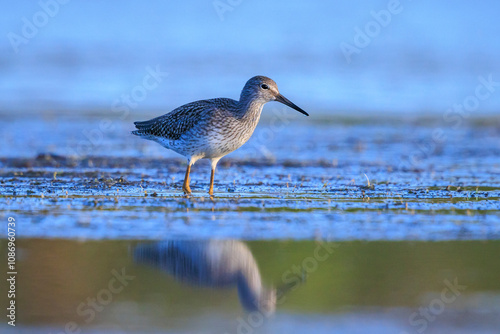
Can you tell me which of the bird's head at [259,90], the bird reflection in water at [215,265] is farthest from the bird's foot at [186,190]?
the bird reflection in water at [215,265]

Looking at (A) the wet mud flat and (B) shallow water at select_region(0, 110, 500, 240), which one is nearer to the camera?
(A) the wet mud flat

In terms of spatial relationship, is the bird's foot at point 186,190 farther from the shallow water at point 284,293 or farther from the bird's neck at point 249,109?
the shallow water at point 284,293

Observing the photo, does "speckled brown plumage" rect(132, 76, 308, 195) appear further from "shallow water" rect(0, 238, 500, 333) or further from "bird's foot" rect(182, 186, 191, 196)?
"shallow water" rect(0, 238, 500, 333)

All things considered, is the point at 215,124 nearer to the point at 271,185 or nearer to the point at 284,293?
the point at 271,185

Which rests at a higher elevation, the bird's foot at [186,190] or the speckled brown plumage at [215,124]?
the speckled brown plumage at [215,124]

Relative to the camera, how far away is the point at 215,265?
23.5ft

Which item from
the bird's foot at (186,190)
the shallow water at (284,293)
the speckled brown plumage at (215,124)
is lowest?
the shallow water at (284,293)

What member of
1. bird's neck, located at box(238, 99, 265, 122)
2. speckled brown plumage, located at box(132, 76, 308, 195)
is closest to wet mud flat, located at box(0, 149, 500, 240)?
speckled brown plumage, located at box(132, 76, 308, 195)

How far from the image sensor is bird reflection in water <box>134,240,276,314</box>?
6.52 metres

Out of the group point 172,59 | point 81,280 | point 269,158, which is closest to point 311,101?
point 269,158

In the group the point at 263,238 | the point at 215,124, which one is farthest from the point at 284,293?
the point at 215,124

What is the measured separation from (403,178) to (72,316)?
22.7 ft

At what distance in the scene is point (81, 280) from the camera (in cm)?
679

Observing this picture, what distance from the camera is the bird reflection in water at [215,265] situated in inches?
257
